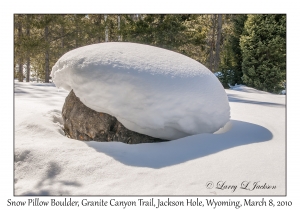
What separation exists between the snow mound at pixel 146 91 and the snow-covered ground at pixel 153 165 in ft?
0.66

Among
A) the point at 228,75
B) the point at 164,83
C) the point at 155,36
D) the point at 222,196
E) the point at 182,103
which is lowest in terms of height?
the point at 222,196

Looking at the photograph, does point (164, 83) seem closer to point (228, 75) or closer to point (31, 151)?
point (31, 151)

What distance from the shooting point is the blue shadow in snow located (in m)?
2.14

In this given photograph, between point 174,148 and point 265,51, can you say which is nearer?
point 174,148

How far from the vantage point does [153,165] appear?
6.76 feet

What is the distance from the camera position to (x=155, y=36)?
11.1 meters

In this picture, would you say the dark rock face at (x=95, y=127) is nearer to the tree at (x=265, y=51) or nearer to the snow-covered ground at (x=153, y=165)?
the snow-covered ground at (x=153, y=165)

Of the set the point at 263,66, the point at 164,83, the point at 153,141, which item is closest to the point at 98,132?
the point at 153,141

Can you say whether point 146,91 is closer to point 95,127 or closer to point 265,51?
point 95,127

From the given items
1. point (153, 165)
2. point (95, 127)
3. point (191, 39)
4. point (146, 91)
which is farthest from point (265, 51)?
point (153, 165)

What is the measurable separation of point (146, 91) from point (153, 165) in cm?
75

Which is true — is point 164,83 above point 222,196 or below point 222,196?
above

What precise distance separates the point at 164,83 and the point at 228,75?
8.94m

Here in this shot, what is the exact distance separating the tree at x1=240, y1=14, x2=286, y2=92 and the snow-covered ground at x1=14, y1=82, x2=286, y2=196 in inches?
282
